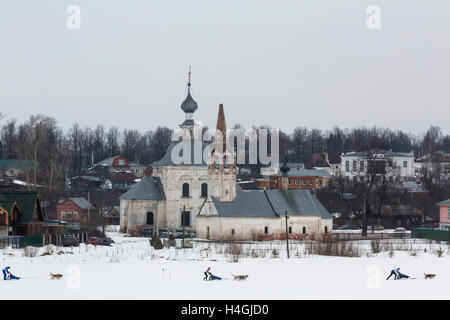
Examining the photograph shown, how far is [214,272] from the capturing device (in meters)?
33.2

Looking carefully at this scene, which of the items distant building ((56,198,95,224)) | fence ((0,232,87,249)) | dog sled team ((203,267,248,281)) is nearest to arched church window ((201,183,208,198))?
distant building ((56,198,95,224))

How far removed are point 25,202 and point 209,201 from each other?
45.5ft

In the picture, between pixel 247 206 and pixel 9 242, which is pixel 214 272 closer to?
pixel 9 242

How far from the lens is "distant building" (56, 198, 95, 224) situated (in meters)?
71.9

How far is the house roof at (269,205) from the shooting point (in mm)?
58031

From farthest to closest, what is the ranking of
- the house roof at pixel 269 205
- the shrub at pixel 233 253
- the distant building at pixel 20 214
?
the house roof at pixel 269 205 → the distant building at pixel 20 214 → the shrub at pixel 233 253

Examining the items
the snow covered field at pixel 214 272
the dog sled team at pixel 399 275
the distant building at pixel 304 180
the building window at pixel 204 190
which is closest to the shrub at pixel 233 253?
the snow covered field at pixel 214 272

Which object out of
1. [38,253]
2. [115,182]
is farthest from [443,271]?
[115,182]

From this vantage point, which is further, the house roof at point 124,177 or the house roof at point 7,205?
the house roof at point 124,177

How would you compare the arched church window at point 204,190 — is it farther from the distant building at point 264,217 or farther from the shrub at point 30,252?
the shrub at point 30,252

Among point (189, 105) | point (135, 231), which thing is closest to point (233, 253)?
point (135, 231)

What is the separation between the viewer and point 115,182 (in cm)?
10662

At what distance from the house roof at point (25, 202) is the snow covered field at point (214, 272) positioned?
512 centimetres
